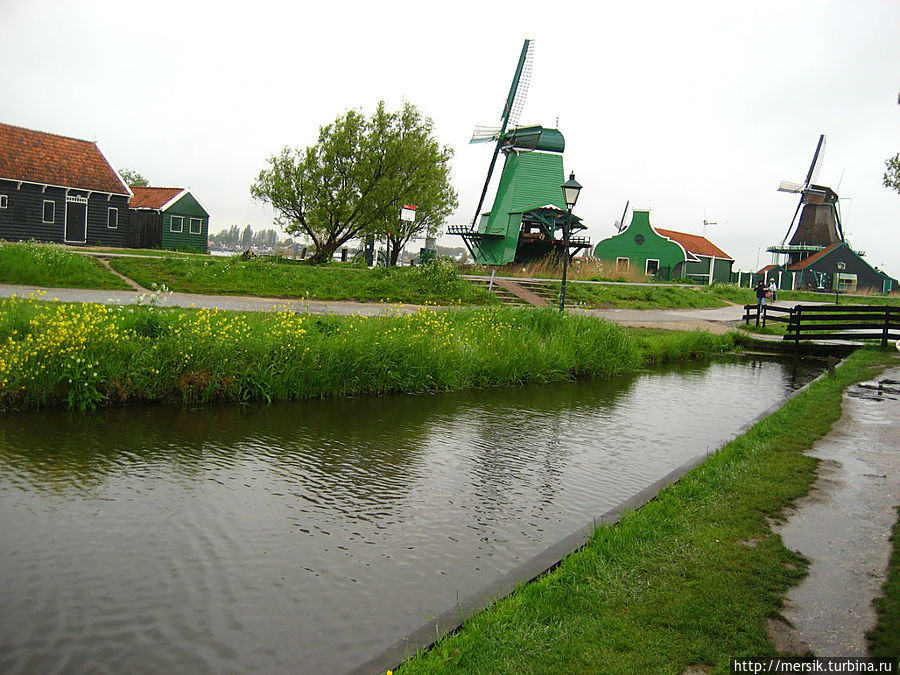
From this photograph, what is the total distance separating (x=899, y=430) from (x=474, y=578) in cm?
654

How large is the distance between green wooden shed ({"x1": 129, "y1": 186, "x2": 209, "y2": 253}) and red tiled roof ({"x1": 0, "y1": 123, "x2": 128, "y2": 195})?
13.5ft

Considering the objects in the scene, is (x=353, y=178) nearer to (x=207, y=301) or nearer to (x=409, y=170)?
(x=409, y=170)

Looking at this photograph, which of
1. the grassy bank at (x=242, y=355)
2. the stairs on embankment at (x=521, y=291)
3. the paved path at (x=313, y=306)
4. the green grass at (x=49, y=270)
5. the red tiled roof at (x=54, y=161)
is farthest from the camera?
the red tiled roof at (x=54, y=161)

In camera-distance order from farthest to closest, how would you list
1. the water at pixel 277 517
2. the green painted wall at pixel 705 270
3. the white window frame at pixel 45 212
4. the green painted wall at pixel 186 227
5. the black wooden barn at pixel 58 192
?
1. the green painted wall at pixel 705 270
2. the green painted wall at pixel 186 227
3. the white window frame at pixel 45 212
4. the black wooden barn at pixel 58 192
5. the water at pixel 277 517

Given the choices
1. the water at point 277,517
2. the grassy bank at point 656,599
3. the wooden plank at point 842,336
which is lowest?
the water at point 277,517

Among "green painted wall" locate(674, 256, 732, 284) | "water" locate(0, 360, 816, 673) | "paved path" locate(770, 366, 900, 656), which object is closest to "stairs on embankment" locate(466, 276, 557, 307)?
"water" locate(0, 360, 816, 673)

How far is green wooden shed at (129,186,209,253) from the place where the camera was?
126ft

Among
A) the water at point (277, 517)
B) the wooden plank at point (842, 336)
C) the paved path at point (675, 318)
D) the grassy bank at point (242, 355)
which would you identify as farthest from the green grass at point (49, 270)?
the wooden plank at point (842, 336)

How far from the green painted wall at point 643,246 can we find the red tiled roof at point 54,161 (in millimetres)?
34061

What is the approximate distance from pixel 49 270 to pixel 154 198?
2244 centimetres

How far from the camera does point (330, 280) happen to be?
23.4 metres

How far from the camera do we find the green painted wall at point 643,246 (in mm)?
50438

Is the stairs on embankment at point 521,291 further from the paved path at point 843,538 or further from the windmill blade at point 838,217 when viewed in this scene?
the windmill blade at point 838,217

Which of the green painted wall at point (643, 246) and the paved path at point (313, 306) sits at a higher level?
the green painted wall at point (643, 246)
